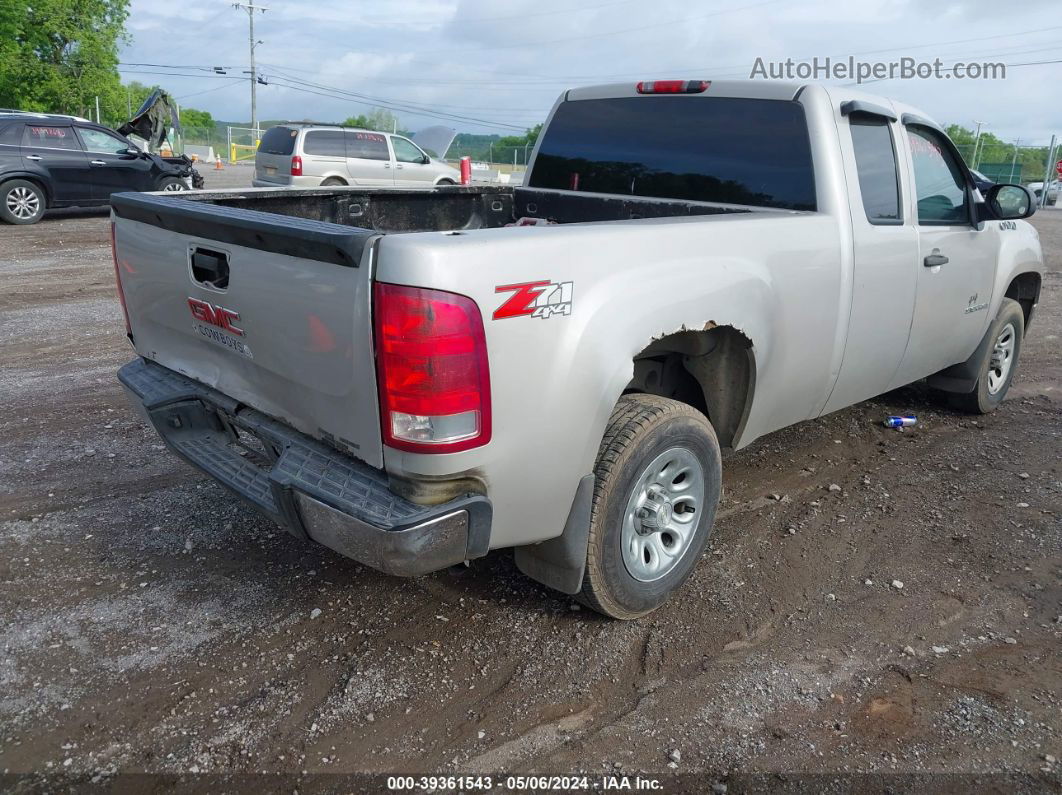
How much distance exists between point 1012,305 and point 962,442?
1.02 meters

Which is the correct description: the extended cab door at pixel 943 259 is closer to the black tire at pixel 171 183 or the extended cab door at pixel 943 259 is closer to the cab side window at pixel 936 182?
the cab side window at pixel 936 182

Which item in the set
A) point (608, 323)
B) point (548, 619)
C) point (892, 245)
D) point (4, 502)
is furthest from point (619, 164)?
point (4, 502)

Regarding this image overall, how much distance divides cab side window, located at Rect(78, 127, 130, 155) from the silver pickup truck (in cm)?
1232

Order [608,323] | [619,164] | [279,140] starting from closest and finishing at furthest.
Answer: [608,323]
[619,164]
[279,140]

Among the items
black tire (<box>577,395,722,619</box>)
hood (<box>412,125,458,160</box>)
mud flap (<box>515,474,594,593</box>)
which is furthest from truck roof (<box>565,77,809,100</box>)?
hood (<box>412,125,458,160</box>)

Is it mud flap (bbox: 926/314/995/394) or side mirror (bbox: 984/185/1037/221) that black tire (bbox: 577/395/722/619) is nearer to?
side mirror (bbox: 984/185/1037/221)

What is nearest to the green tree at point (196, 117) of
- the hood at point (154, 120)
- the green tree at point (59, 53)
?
the green tree at point (59, 53)

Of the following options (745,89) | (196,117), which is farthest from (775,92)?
(196,117)

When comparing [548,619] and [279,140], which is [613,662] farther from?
[279,140]

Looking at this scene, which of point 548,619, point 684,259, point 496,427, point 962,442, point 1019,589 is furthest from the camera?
point 962,442

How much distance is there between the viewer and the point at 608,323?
269 centimetres

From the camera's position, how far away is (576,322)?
2.59 m

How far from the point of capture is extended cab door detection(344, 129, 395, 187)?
1780 cm

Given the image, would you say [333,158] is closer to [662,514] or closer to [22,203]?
[22,203]
